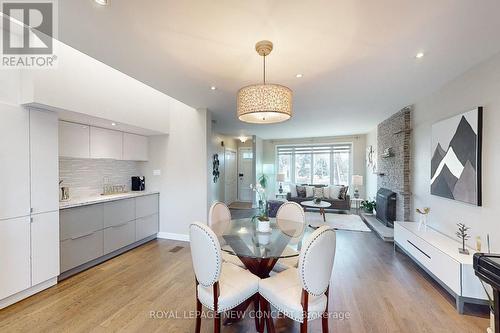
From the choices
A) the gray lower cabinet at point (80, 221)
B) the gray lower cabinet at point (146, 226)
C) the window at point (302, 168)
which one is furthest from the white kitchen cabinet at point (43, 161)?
the window at point (302, 168)

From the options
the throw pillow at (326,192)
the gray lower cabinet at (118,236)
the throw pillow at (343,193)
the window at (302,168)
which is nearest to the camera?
the gray lower cabinet at (118,236)

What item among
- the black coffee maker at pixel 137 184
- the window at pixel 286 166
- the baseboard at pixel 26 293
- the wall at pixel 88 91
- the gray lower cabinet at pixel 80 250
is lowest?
the baseboard at pixel 26 293

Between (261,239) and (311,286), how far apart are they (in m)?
0.77

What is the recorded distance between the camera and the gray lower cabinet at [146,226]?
12.6 feet

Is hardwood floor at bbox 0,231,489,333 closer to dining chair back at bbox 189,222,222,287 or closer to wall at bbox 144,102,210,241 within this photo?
dining chair back at bbox 189,222,222,287

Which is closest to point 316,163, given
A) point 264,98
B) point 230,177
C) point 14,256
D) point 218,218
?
point 230,177

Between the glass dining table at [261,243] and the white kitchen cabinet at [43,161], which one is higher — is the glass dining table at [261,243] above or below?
below

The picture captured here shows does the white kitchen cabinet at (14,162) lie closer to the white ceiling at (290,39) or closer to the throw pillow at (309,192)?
the white ceiling at (290,39)

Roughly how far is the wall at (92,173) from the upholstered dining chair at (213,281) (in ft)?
9.18

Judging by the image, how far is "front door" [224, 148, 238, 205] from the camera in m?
8.10

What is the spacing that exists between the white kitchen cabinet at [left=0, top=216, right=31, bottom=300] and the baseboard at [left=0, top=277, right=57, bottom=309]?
0.08 metres

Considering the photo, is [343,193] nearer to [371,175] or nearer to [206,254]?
[371,175]

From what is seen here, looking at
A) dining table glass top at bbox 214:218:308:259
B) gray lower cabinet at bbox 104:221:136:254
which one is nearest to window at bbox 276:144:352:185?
dining table glass top at bbox 214:218:308:259

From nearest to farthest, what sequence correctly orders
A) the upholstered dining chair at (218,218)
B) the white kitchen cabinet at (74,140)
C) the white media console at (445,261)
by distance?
the white media console at (445,261), the upholstered dining chair at (218,218), the white kitchen cabinet at (74,140)
